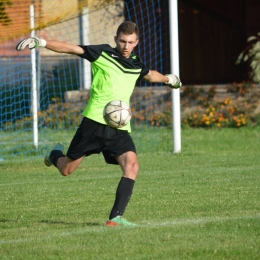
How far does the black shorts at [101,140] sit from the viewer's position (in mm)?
6621

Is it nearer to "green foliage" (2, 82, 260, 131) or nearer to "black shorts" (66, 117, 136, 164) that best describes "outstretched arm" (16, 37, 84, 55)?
"black shorts" (66, 117, 136, 164)

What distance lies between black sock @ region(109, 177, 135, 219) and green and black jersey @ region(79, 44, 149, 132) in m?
0.53

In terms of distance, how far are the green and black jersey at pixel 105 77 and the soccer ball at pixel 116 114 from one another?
0.06 metres

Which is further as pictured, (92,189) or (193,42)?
(193,42)

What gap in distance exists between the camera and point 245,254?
5266 millimetres

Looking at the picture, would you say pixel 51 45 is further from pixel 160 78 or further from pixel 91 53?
pixel 160 78

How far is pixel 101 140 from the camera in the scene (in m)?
6.62

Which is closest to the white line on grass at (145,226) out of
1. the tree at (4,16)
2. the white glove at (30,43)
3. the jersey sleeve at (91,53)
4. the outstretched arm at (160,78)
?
the outstretched arm at (160,78)

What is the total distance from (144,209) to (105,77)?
151 cm

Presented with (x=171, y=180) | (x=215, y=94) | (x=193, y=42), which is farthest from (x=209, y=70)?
(x=171, y=180)

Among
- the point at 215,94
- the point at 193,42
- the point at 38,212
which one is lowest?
the point at 38,212

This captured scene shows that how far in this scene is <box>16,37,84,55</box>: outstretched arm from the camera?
6427 millimetres

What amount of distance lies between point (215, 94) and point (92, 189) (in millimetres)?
9554

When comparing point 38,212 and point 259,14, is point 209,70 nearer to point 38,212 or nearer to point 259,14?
point 259,14
